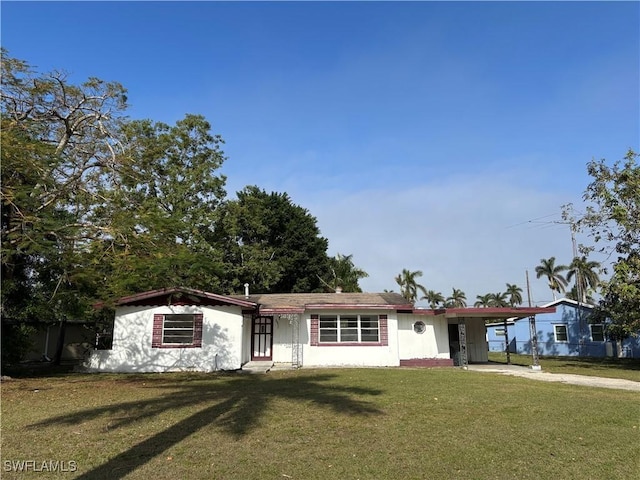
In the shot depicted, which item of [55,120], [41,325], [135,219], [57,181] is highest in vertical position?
[55,120]

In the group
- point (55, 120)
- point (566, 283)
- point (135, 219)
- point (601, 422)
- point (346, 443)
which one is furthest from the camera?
point (566, 283)

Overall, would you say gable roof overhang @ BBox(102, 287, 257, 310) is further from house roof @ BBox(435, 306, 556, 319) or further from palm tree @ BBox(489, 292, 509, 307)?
palm tree @ BBox(489, 292, 509, 307)

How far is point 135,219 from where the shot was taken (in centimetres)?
1357

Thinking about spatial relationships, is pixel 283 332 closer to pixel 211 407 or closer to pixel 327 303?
pixel 327 303

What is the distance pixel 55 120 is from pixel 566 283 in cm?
6489

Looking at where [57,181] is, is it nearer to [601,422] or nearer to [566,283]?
[601,422]

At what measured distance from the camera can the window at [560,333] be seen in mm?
33406

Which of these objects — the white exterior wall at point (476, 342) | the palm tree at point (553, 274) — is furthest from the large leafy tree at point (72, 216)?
the palm tree at point (553, 274)

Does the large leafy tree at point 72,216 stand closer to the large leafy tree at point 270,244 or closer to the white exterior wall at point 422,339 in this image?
the white exterior wall at point 422,339

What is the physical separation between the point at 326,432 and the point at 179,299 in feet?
42.7

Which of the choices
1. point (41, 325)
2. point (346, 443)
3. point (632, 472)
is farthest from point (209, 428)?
point (41, 325)

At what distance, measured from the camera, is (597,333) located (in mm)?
32094

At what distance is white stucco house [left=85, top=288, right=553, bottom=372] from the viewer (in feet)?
60.3

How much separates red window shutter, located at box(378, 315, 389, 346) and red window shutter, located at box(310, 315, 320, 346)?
2.81 meters
